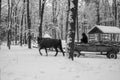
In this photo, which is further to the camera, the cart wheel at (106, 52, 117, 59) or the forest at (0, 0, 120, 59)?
the forest at (0, 0, 120, 59)

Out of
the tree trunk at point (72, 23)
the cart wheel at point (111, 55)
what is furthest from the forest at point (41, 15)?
the tree trunk at point (72, 23)

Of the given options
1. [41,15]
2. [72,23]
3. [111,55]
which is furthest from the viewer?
[41,15]

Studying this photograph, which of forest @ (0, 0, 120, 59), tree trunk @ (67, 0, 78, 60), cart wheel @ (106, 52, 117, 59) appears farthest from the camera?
forest @ (0, 0, 120, 59)

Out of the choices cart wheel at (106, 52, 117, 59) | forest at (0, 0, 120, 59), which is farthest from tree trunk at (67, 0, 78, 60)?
forest at (0, 0, 120, 59)

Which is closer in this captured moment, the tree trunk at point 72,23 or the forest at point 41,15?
the tree trunk at point 72,23

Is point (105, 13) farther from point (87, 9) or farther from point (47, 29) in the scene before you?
point (47, 29)

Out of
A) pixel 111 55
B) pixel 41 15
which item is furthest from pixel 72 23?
pixel 41 15

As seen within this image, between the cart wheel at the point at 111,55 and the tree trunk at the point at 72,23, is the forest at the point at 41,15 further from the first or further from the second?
the tree trunk at the point at 72,23

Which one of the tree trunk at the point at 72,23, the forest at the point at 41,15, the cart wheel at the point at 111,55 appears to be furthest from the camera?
the forest at the point at 41,15

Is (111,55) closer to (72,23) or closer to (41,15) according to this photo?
(72,23)

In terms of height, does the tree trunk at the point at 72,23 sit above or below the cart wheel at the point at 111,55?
above

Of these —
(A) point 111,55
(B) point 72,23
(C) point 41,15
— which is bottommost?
(A) point 111,55

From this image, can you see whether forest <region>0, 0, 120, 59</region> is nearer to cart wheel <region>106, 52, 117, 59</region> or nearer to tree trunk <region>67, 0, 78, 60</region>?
cart wheel <region>106, 52, 117, 59</region>

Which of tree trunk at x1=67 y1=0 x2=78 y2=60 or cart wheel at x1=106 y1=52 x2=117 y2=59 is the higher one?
tree trunk at x1=67 y1=0 x2=78 y2=60
